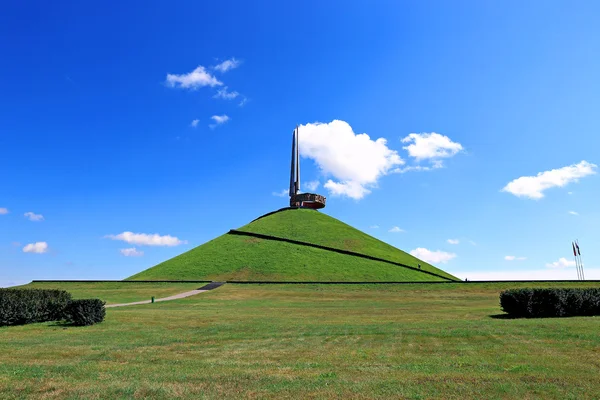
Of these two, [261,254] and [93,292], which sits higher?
[261,254]

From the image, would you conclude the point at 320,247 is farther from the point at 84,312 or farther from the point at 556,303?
the point at 84,312

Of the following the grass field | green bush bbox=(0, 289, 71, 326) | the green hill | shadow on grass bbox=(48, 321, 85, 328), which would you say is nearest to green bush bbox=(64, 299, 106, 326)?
shadow on grass bbox=(48, 321, 85, 328)

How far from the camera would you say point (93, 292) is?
55.6 metres

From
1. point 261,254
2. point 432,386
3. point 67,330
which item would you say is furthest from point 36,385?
point 261,254

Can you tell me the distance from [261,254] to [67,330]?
69.9 meters

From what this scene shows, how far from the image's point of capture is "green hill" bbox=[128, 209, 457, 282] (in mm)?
80037

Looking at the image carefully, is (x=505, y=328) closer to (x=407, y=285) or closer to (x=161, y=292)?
(x=407, y=285)

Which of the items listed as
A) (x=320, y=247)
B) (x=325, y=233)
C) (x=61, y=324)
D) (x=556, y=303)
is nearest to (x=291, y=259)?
(x=320, y=247)

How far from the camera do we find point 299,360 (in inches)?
540

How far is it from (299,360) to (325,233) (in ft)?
325

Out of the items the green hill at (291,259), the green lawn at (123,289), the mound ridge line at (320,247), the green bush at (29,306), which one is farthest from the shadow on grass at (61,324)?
the mound ridge line at (320,247)

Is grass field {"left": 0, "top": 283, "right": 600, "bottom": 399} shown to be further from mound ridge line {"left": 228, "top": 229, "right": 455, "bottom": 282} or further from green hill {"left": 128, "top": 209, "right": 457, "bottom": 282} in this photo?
mound ridge line {"left": 228, "top": 229, "right": 455, "bottom": 282}

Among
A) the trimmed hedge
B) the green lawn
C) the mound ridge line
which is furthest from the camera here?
the mound ridge line

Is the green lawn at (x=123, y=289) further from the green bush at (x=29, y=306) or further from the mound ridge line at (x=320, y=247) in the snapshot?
the mound ridge line at (x=320, y=247)
